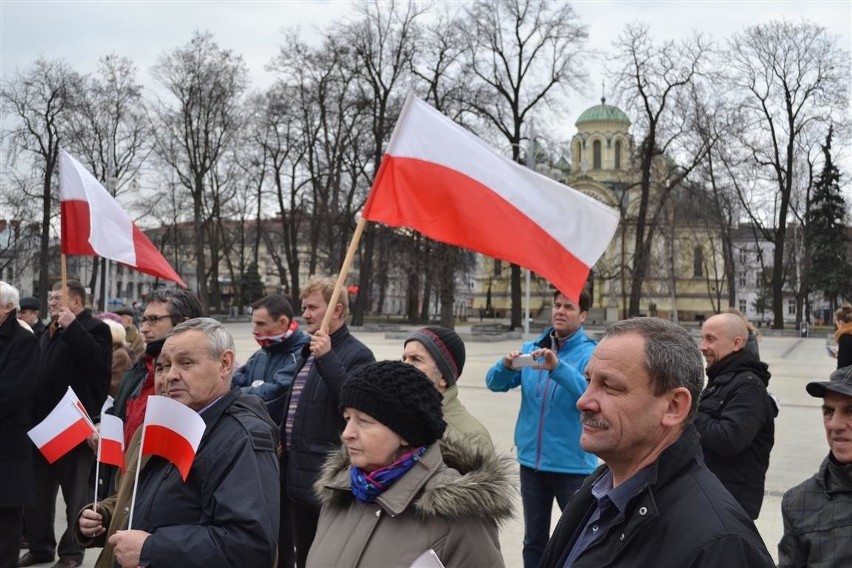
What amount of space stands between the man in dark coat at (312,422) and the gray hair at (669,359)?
2566 millimetres

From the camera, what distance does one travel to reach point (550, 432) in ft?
16.5

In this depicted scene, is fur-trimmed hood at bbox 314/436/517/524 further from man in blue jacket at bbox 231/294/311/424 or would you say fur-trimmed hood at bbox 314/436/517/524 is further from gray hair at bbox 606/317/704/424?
man in blue jacket at bbox 231/294/311/424

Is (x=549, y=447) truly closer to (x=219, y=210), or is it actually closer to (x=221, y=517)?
(x=221, y=517)

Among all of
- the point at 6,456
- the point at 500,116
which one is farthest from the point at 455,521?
the point at 500,116

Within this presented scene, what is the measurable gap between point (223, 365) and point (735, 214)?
5159cm

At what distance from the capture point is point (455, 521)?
2.67m

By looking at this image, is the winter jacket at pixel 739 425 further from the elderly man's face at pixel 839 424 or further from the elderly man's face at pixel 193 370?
the elderly man's face at pixel 193 370

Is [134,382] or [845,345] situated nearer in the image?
[134,382]

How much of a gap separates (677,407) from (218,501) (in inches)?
60.1

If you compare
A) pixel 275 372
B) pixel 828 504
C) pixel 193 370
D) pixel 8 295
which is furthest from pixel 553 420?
pixel 8 295

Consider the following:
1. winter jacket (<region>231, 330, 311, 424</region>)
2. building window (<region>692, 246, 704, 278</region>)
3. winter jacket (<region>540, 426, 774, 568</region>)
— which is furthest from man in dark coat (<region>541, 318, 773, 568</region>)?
building window (<region>692, 246, 704, 278</region>)

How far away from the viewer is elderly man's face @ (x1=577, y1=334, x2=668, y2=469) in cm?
203

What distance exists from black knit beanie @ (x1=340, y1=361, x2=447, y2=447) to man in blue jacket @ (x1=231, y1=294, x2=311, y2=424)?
7.84 ft

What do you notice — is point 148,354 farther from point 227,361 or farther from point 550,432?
point 550,432
